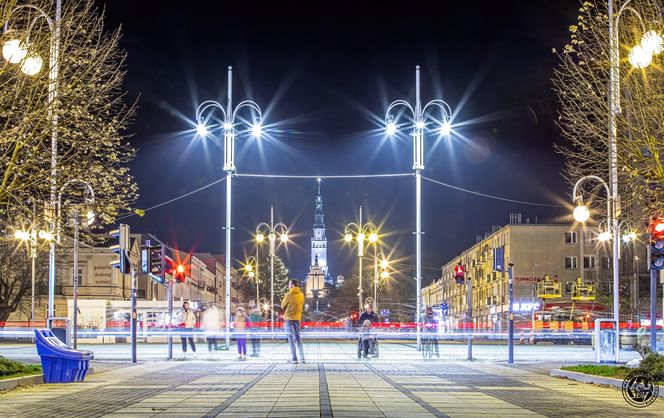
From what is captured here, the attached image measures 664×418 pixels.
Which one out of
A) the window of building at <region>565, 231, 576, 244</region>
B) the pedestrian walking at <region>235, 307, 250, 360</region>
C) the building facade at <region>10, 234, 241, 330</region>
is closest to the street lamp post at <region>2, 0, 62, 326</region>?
the pedestrian walking at <region>235, 307, 250, 360</region>

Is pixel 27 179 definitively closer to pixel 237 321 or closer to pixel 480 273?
pixel 237 321

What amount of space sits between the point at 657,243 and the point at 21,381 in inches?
461

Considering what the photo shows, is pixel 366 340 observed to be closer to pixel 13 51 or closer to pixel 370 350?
pixel 370 350

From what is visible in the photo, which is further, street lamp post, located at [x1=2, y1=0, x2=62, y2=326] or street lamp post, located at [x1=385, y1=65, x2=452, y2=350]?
street lamp post, located at [x1=385, y1=65, x2=452, y2=350]

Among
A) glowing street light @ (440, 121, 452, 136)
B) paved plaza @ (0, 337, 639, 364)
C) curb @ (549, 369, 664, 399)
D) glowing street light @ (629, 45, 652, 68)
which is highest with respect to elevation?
glowing street light @ (440, 121, 452, 136)

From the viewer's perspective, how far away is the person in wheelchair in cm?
3016

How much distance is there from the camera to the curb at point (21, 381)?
16.2m

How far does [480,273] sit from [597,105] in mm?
99663

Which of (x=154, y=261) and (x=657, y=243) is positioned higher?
(x=657, y=243)

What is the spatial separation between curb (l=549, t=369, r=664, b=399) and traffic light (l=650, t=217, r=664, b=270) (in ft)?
8.00

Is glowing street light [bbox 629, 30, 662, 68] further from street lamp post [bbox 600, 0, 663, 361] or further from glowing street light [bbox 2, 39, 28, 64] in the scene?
glowing street light [bbox 2, 39, 28, 64]

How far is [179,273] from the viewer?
101 feet

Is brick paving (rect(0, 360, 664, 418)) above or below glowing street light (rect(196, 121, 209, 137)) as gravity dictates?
below

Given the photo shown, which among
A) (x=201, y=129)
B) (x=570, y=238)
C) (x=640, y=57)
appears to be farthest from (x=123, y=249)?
(x=570, y=238)
